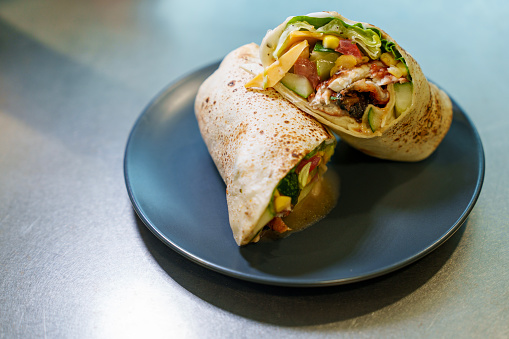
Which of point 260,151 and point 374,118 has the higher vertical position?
point 374,118

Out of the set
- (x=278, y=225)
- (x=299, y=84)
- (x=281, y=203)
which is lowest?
(x=278, y=225)

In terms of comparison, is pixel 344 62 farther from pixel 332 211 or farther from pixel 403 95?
pixel 332 211

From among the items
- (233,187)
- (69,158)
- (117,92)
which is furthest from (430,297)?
(117,92)

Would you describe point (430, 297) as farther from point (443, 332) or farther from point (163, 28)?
point (163, 28)

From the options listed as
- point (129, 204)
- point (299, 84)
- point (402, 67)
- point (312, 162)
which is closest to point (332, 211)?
point (312, 162)

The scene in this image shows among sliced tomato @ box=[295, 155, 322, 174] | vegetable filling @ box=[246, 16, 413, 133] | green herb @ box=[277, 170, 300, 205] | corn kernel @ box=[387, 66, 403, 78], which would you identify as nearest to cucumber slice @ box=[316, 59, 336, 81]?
vegetable filling @ box=[246, 16, 413, 133]

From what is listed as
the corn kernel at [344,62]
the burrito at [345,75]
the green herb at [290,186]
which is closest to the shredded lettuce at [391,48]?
the burrito at [345,75]
